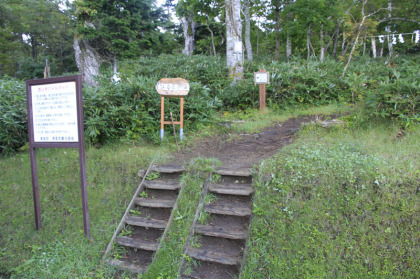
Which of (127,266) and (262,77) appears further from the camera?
(262,77)

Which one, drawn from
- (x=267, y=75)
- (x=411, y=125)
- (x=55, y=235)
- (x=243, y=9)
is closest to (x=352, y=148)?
(x=411, y=125)

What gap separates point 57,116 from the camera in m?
3.71

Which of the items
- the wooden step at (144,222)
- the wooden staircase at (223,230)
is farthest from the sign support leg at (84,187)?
the wooden staircase at (223,230)

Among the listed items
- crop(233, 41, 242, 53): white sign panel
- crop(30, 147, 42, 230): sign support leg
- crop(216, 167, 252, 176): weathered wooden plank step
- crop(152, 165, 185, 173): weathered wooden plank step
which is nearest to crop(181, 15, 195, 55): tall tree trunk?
crop(233, 41, 242, 53): white sign panel

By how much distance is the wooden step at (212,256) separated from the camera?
3.27 metres

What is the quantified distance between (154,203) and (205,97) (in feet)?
14.0

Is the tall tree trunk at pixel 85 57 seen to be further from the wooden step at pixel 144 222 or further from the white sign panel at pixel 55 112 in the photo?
the wooden step at pixel 144 222

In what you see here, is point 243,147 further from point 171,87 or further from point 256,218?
point 256,218

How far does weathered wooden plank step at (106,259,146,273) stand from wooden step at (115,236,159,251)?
0.25m

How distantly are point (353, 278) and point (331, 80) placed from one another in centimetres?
747

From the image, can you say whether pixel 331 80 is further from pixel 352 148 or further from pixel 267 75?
pixel 352 148

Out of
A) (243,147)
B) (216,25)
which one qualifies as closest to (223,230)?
(243,147)

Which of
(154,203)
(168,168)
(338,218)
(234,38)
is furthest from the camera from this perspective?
(234,38)

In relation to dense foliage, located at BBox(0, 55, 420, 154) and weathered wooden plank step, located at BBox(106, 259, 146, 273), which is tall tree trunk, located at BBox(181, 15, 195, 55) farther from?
weathered wooden plank step, located at BBox(106, 259, 146, 273)
